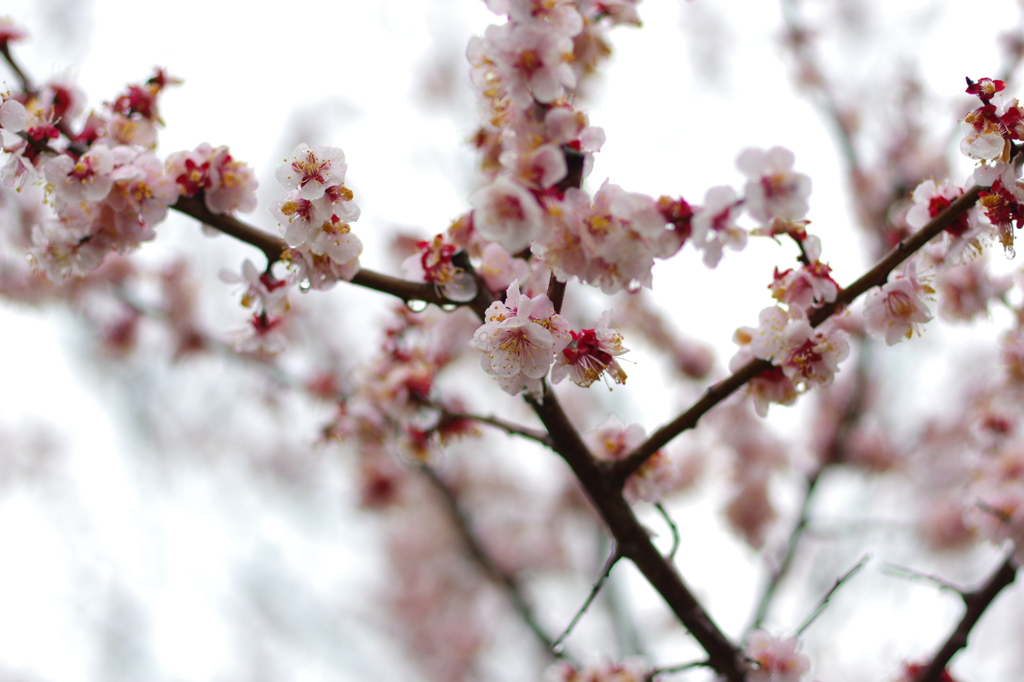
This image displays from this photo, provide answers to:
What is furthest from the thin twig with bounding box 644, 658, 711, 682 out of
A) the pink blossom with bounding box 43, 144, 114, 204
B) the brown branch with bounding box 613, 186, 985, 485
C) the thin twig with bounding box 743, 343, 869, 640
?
the thin twig with bounding box 743, 343, 869, 640

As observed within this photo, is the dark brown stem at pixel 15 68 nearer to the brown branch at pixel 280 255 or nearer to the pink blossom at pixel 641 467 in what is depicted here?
the brown branch at pixel 280 255

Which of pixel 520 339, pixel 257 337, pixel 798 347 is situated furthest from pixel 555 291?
pixel 257 337

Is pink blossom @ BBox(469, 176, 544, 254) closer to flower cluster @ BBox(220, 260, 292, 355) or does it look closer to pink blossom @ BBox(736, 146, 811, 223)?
pink blossom @ BBox(736, 146, 811, 223)

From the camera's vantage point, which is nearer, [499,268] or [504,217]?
[504,217]

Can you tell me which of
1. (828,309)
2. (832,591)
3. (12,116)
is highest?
(12,116)

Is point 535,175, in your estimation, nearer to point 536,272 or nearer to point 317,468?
point 536,272

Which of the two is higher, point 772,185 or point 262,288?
point 262,288

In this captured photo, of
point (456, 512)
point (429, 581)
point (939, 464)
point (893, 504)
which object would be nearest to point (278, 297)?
point (456, 512)

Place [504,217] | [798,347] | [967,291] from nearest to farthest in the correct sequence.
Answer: [504,217]
[798,347]
[967,291]

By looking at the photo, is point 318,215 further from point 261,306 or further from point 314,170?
point 261,306
